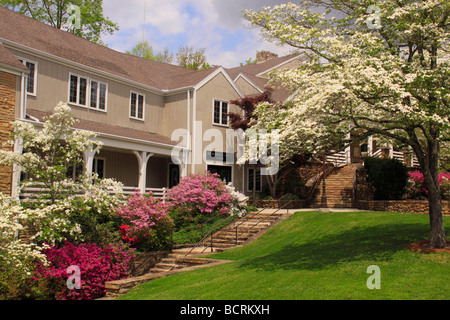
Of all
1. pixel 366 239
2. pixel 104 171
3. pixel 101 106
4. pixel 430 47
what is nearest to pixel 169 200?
pixel 104 171

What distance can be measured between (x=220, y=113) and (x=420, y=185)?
11526 mm

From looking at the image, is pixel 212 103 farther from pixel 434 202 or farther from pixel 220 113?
pixel 434 202

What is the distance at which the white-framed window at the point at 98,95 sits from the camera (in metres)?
21.6

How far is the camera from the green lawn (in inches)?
344

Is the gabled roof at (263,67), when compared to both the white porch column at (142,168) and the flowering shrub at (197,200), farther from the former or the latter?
the white porch column at (142,168)

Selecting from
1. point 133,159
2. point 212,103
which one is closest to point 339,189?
point 212,103

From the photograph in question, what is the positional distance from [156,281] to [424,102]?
28.2 feet

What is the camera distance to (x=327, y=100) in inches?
439

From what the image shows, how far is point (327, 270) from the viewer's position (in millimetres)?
10477

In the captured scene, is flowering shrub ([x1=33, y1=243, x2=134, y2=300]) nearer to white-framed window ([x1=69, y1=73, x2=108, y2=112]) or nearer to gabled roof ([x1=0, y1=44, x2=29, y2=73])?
gabled roof ([x1=0, y1=44, x2=29, y2=73])

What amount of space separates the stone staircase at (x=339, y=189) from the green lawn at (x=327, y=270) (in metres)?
7.12

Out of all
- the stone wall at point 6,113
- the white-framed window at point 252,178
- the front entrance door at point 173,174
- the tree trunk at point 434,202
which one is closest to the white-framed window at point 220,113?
the front entrance door at point 173,174

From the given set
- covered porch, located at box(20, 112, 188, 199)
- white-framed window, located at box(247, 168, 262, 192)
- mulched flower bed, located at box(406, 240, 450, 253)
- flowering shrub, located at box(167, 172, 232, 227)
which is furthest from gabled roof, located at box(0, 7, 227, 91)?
mulched flower bed, located at box(406, 240, 450, 253)
